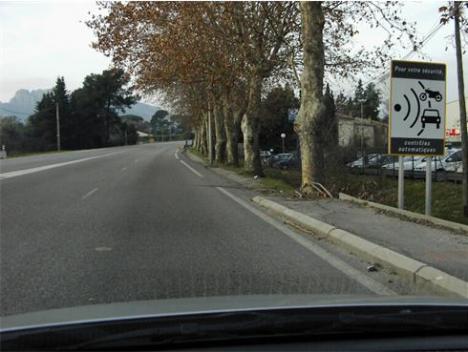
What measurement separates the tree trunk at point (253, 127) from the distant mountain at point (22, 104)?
287 ft

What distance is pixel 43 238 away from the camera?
32.2 ft

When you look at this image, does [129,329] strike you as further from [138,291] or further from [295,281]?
[295,281]

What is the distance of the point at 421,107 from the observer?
1196 centimetres

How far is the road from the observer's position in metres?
6.59

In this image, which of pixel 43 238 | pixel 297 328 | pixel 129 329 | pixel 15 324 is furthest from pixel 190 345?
pixel 43 238

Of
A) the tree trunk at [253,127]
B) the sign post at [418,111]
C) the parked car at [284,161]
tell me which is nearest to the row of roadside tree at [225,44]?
the tree trunk at [253,127]

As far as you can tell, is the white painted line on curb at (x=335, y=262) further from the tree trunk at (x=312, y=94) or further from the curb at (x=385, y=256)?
the tree trunk at (x=312, y=94)

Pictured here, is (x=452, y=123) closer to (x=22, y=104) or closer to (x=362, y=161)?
(x=362, y=161)

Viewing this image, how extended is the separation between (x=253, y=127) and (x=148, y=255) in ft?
68.0

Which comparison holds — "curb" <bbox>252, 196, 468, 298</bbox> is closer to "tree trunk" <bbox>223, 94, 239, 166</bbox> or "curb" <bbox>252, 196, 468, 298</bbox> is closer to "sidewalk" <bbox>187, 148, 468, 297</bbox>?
"sidewalk" <bbox>187, 148, 468, 297</bbox>

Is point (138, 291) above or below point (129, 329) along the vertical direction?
below

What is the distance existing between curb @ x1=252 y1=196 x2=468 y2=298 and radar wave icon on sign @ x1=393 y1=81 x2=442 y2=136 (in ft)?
8.54

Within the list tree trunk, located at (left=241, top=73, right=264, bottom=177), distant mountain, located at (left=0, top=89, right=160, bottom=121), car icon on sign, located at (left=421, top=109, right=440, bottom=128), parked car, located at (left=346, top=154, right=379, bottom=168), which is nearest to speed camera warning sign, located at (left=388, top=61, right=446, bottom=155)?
car icon on sign, located at (left=421, top=109, right=440, bottom=128)

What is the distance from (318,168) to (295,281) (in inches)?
387
